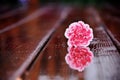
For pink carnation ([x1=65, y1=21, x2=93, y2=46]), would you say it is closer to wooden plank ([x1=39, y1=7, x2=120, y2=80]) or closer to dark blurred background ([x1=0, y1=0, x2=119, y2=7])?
wooden plank ([x1=39, y1=7, x2=120, y2=80])

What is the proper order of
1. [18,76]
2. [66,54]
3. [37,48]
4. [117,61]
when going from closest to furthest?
1. [18,76]
2. [117,61]
3. [66,54]
4. [37,48]

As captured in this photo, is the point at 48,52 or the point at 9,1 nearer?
the point at 48,52

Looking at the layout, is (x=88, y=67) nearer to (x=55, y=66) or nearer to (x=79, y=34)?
(x=55, y=66)

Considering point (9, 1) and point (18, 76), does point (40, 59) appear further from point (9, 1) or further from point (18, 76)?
→ point (9, 1)

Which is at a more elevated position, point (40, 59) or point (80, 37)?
point (40, 59)

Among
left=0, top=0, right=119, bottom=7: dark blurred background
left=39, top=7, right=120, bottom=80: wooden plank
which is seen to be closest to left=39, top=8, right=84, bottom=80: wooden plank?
left=39, top=7, right=120, bottom=80: wooden plank

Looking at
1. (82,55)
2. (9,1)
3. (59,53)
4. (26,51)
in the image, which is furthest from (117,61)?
(9,1)

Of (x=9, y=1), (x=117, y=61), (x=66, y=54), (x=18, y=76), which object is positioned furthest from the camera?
(x=9, y=1)
